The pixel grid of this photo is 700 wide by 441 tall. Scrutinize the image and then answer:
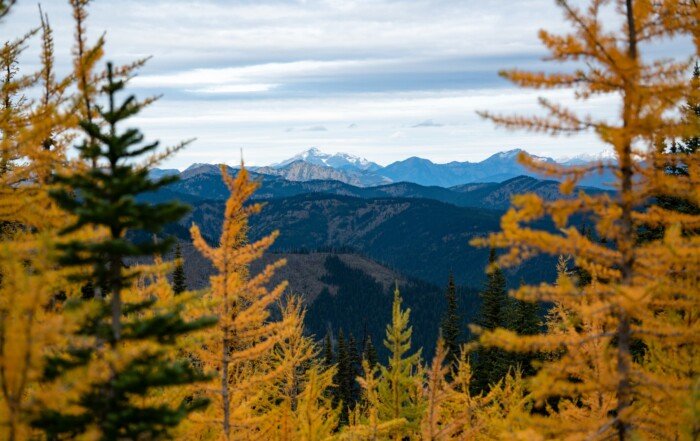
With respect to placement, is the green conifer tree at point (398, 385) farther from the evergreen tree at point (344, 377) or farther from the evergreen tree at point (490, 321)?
the evergreen tree at point (344, 377)

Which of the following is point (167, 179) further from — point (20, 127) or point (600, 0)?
point (600, 0)

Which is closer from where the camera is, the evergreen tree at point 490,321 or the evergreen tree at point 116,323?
the evergreen tree at point 116,323

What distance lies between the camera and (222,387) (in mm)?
13633

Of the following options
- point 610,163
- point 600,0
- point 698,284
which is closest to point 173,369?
point 610,163

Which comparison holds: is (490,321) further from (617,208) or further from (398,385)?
(617,208)

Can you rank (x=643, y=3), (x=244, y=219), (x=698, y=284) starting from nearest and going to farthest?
(x=643, y=3), (x=698, y=284), (x=244, y=219)

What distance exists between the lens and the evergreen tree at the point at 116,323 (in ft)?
22.9

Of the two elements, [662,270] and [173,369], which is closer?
[173,369]

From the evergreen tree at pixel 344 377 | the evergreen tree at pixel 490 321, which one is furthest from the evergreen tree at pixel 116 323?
the evergreen tree at pixel 344 377

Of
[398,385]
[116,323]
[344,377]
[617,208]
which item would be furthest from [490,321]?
[116,323]

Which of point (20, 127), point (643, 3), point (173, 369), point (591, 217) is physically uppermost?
point (643, 3)

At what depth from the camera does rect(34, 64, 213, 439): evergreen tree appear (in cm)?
699

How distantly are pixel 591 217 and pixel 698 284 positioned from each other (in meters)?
4.04

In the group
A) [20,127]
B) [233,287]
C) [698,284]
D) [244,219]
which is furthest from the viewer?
[244,219]
